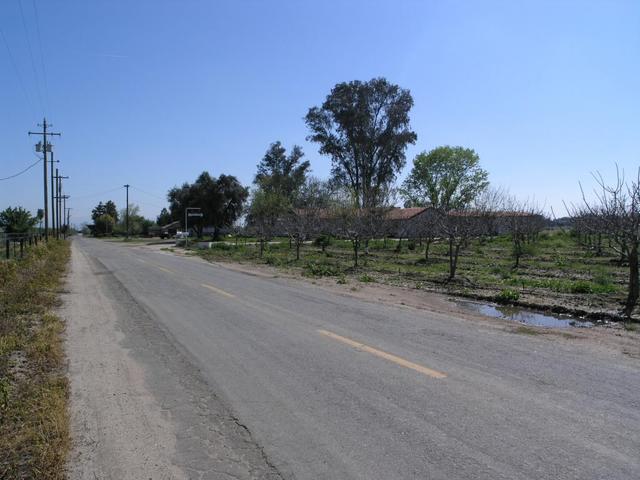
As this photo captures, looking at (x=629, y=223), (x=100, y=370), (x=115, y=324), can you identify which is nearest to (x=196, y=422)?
(x=100, y=370)

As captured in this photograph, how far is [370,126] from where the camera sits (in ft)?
172

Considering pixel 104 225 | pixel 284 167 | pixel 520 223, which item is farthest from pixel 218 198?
pixel 104 225

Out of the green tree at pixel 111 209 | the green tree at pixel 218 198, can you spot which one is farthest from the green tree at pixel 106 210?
the green tree at pixel 218 198

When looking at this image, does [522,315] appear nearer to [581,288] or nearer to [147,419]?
[581,288]

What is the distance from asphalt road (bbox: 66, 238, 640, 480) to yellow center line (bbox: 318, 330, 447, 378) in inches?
1.0

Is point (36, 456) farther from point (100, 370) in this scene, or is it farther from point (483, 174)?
point (483, 174)

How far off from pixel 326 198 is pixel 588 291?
146ft

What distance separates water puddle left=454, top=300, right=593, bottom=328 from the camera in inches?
445

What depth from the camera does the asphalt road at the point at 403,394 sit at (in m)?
3.86

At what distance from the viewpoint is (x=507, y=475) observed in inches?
142

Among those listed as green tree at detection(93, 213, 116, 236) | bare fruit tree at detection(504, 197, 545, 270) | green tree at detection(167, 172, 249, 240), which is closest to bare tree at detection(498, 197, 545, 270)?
bare fruit tree at detection(504, 197, 545, 270)

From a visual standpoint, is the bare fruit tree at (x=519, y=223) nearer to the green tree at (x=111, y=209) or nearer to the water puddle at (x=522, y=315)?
the water puddle at (x=522, y=315)

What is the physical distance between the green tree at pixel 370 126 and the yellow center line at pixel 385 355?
4333 centimetres

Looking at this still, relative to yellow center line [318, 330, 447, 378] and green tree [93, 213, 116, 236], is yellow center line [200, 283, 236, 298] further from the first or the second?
green tree [93, 213, 116, 236]
